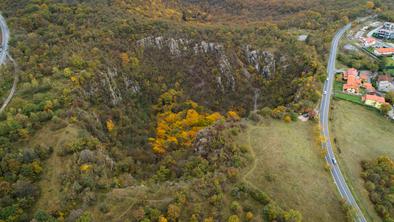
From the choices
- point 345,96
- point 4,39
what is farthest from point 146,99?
point 345,96

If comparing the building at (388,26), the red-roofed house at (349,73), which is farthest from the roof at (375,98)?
the building at (388,26)

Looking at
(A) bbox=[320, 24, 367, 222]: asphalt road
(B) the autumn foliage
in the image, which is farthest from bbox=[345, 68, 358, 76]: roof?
(B) the autumn foliage

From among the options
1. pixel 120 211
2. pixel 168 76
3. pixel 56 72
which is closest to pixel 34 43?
pixel 56 72

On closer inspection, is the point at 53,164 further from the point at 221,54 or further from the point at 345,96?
the point at 345,96

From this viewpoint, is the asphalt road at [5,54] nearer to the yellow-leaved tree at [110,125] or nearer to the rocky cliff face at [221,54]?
the yellow-leaved tree at [110,125]

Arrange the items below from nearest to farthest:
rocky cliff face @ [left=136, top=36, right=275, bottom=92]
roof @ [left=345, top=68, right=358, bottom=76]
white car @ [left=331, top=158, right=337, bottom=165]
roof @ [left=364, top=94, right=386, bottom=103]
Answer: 1. white car @ [left=331, top=158, right=337, bottom=165]
2. roof @ [left=364, top=94, right=386, bottom=103]
3. roof @ [left=345, top=68, right=358, bottom=76]
4. rocky cliff face @ [left=136, top=36, right=275, bottom=92]

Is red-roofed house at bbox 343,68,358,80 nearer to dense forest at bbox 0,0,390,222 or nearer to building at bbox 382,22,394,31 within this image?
dense forest at bbox 0,0,390,222

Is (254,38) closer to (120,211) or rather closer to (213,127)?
(213,127)
